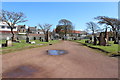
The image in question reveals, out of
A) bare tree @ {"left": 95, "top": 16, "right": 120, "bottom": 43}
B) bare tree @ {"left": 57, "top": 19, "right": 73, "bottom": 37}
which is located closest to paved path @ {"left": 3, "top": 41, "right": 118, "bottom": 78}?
bare tree @ {"left": 95, "top": 16, "right": 120, "bottom": 43}

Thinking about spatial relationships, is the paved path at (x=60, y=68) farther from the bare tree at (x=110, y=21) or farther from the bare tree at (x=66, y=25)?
the bare tree at (x=66, y=25)

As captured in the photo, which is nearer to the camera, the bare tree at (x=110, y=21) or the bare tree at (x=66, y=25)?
the bare tree at (x=110, y=21)

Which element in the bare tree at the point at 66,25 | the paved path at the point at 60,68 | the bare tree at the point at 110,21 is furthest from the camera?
the bare tree at the point at 66,25

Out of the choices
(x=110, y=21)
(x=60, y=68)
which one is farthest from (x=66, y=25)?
(x=60, y=68)

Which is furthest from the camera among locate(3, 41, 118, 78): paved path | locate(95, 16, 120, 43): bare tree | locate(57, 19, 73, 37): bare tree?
locate(57, 19, 73, 37): bare tree

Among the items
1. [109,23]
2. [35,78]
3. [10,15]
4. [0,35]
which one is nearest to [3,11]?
[10,15]

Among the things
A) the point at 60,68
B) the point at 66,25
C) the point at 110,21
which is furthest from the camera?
the point at 66,25

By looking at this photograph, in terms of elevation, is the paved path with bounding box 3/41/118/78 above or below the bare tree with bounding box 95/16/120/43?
below

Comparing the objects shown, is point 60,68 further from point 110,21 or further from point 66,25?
point 66,25

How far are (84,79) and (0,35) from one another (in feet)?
127

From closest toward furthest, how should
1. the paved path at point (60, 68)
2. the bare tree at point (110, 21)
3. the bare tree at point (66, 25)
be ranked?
the paved path at point (60, 68) → the bare tree at point (110, 21) → the bare tree at point (66, 25)

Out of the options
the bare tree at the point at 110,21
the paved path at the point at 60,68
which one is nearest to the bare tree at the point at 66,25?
the bare tree at the point at 110,21

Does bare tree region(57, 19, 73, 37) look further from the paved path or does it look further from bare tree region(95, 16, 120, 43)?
the paved path

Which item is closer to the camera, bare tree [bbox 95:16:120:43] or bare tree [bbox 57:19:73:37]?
bare tree [bbox 95:16:120:43]
